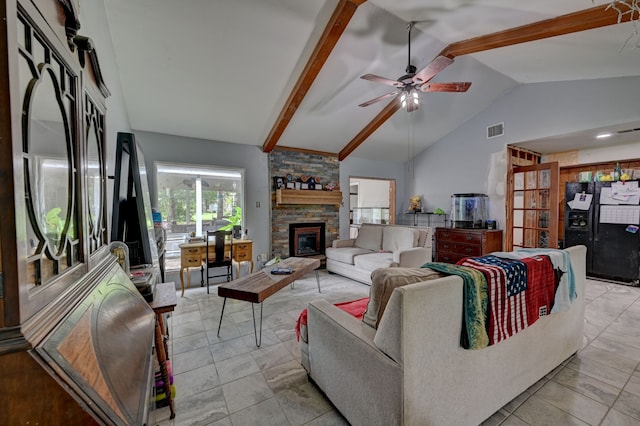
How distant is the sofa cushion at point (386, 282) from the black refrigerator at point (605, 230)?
485 cm

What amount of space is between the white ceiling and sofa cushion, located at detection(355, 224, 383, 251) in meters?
2.07

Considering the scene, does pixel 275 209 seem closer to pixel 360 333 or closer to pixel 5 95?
pixel 360 333

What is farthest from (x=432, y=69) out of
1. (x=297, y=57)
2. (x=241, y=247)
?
(x=241, y=247)

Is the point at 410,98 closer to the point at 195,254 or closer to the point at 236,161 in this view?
the point at 236,161

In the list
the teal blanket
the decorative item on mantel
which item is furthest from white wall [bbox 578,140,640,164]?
the teal blanket

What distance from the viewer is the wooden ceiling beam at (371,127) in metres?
4.45

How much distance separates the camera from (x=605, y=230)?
4.19m

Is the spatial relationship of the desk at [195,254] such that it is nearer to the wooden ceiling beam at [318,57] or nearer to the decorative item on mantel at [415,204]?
the wooden ceiling beam at [318,57]

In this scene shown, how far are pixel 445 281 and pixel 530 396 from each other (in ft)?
4.46

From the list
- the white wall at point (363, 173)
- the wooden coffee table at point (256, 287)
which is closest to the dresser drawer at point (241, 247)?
the wooden coffee table at point (256, 287)

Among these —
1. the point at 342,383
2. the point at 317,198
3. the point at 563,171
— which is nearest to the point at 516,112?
the point at 563,171

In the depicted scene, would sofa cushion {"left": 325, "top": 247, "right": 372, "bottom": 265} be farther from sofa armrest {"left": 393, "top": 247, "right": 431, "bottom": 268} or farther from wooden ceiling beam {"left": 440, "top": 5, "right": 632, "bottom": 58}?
wooden ceiling beam {"left": 440, "top": 5, "right": 632, "bottom": 58}

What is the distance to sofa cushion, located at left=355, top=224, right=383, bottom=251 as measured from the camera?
15.8 feet

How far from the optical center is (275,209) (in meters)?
5.06
